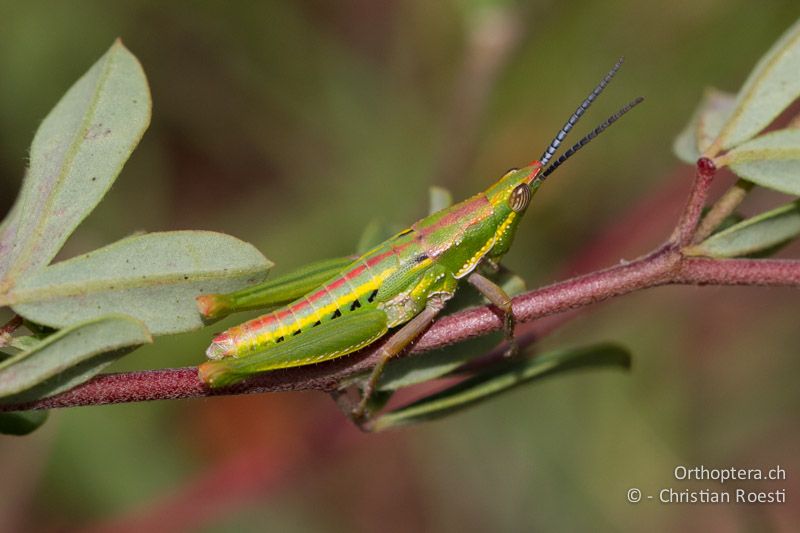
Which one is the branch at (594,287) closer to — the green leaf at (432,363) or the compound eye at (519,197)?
the green leaf at (432,363)

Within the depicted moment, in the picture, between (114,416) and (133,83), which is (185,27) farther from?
(133,83)

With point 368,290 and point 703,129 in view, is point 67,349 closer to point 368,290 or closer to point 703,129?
point 368,290

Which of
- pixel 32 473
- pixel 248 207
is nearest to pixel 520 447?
pixel 248 207

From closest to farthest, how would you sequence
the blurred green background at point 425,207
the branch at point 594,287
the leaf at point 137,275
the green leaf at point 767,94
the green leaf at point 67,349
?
the green leaf at point 67,349, the leaf at point 137,275, the branch at point 594,287, the green leaf at point 767,94, the blurred green background at point 425,207

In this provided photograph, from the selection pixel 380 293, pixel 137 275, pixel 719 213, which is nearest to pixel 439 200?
pixel 380 293

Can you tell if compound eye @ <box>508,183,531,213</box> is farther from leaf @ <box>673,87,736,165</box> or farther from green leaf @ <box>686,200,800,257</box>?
green leaf @ <box>686,200,800,257</box>

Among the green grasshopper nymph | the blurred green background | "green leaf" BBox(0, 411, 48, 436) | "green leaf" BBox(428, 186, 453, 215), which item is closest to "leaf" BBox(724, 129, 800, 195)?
the green grasshopper nymph

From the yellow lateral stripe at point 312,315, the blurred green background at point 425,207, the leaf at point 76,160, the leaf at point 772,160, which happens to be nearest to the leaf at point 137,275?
the leaf at point 76,160
